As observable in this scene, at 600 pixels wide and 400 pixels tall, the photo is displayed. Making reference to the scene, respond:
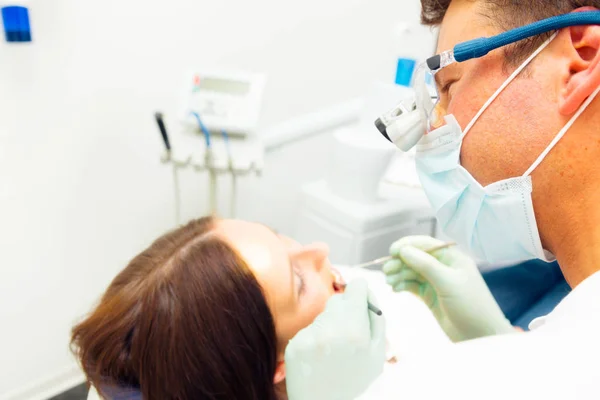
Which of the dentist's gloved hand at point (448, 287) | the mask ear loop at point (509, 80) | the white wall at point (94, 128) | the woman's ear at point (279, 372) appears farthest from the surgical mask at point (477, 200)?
the white wall at point (94, 128)

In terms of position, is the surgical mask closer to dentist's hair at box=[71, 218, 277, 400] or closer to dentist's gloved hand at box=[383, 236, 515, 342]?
dentist's gloved hand at box=[383, 236, 515, 342]

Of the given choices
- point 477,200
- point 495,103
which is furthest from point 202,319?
point 495,103

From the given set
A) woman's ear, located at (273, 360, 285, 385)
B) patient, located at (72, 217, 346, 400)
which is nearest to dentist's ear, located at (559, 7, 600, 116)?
patient, located at (72, 217, 346, 400)

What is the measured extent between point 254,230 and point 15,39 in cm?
90

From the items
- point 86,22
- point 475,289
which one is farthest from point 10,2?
point 475,289

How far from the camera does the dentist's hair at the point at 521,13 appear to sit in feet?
2.58

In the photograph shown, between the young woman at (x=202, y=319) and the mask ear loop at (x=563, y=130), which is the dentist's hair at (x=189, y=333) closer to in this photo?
the young woman at (x=202, y=319)

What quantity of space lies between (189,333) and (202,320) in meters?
0.04

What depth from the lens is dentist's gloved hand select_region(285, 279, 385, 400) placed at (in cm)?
96

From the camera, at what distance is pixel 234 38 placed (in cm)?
194

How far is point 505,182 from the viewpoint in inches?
33.9

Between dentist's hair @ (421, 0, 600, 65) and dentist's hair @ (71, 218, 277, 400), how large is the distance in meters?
0.65

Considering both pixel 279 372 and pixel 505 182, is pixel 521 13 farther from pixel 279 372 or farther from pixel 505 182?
pixel 279 372

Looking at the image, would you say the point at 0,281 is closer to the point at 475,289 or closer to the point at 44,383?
the point at 44,383
